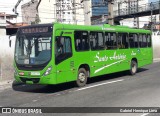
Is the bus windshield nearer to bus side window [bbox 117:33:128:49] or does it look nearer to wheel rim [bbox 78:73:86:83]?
wheel rim [bbox 78:73:86:83]

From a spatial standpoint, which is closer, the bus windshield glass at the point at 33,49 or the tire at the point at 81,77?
the bus windshield glass at the point at 33,49

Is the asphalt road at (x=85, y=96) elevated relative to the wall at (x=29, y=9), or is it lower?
lower

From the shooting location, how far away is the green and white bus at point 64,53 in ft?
40.7

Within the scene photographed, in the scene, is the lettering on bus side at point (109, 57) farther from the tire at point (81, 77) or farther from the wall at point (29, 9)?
the wall at point (29, 9)

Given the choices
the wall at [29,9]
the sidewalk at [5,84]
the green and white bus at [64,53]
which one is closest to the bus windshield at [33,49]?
the green and white bus at [64,53]

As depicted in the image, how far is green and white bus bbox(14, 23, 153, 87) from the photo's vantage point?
12391 millimetres

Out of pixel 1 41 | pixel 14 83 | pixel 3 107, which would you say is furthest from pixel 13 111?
pixel 1 41

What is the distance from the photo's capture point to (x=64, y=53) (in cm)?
1288

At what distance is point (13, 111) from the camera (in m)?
9.45

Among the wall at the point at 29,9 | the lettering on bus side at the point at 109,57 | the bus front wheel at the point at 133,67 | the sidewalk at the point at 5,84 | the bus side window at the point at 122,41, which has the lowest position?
the sidewalk at the point at 5,84

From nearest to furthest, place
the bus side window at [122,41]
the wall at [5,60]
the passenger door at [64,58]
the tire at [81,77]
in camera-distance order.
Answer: the passenger door at [64,58], the tire at [81,77], the bus side window at [122,41], the wall at [5,60]

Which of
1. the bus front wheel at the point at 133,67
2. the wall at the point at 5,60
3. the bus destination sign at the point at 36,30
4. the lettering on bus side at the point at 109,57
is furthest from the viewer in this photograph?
the bus front wheel at the point at 133,67

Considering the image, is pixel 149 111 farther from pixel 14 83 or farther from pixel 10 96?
→ pixel 14 83

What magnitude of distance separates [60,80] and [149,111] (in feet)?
15.9
